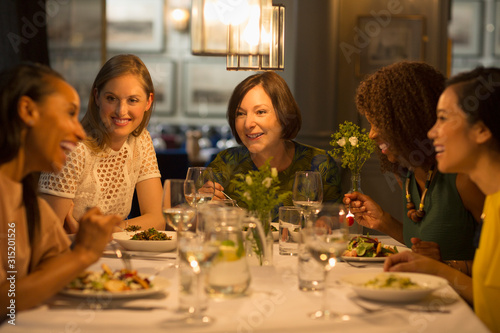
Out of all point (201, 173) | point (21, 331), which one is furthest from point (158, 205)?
point (21, 331)

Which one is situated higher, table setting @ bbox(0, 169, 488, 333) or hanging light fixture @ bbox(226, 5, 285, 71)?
hanging light fixture @ bbox(226, 5, 285, 71)

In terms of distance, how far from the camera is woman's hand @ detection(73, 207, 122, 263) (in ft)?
4.44

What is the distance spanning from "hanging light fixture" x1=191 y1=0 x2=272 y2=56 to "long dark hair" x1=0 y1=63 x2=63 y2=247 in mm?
1287

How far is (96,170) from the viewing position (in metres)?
2.58

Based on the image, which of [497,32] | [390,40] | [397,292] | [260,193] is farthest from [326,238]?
[497,32]

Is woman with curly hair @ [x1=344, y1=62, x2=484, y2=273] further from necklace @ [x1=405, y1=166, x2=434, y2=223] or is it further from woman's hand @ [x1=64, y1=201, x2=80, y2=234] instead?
woman's hand @ [x1=64, y1=201, x2=80, y2=234]

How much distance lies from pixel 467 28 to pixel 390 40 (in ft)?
18.0

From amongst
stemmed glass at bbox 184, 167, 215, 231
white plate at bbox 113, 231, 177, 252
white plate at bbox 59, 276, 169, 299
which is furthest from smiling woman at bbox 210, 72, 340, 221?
white plate at bbox 59, 276, 169, 299

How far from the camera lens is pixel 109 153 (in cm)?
262

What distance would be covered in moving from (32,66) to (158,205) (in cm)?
144

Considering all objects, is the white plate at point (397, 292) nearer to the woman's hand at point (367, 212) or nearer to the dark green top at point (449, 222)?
the dark green top at point (449, 222)

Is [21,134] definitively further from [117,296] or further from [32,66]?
[117,296]

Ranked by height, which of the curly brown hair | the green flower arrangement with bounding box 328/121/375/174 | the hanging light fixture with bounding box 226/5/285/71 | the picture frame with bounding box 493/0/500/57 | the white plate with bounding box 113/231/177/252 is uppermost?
the picture frame with bounding box 493/0/500/57

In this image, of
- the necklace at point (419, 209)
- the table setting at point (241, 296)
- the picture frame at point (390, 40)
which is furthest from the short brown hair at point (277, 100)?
the picture frame at point (390, 40)
